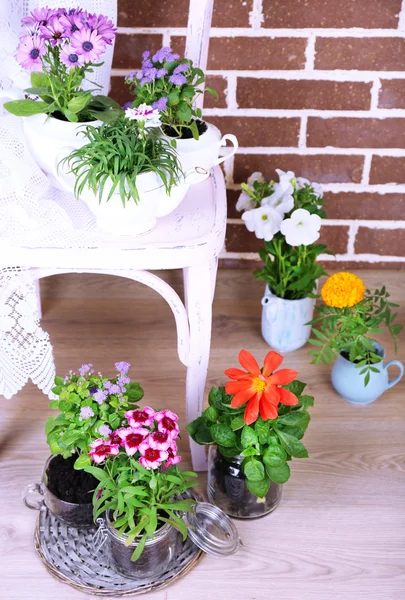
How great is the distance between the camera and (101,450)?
1.06m

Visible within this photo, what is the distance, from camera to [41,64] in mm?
1044

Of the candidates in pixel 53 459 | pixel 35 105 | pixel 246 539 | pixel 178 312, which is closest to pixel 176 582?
pixel 246 539

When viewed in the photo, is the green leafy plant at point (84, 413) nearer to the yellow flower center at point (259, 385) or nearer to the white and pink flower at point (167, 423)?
the white and pink flower at point (167, 423)

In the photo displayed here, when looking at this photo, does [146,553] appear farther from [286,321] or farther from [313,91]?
[313,91]

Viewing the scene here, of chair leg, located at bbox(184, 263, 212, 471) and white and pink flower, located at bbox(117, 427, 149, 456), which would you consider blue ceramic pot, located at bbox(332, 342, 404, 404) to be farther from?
white and pink flower, located at bbox(117, 427, 149, 456)

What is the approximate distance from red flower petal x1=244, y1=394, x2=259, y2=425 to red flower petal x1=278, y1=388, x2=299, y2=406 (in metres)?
0.04

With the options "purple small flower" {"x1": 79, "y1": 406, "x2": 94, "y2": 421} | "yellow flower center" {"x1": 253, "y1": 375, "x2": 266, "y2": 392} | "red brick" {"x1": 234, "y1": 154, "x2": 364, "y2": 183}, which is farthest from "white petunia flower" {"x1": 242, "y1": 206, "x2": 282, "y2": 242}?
"purple small flower" {"x1": 79, "y1": 406, "x2": 94, "y2": 421}

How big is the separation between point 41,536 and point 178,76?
2.54ft

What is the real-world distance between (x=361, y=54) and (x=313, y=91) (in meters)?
0.13

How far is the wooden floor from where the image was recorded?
1.13 metres

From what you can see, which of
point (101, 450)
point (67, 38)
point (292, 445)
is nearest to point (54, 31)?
point (67, 38)

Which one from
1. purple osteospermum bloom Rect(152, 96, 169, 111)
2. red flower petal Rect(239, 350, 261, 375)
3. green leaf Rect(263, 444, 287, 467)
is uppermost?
purple osteospermum bloom Rect(152, 96, 169, 111)

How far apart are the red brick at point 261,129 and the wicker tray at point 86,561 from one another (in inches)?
36.9

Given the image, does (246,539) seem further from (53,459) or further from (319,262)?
(319,262)
